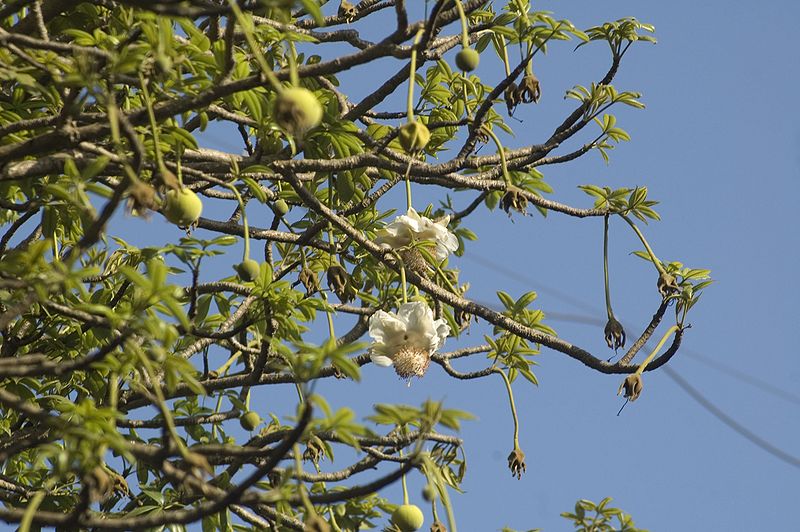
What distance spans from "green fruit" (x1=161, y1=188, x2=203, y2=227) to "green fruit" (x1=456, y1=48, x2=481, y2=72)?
0.66 meters

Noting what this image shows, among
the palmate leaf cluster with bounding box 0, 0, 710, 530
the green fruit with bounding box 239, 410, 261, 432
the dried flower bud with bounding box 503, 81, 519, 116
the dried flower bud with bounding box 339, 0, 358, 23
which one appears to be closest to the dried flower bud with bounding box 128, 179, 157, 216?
the palmate leaf cluster with bounding box 0, 0, 710, 530

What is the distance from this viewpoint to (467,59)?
96.8 inches

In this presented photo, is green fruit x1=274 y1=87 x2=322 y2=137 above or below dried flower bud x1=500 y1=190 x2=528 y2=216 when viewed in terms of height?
below

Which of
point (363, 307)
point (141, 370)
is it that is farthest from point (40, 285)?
point (363, 307)

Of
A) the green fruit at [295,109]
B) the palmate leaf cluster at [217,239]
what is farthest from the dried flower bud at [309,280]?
the green fruit at [295,109]

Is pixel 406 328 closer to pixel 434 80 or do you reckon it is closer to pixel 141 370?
pixel 141 370

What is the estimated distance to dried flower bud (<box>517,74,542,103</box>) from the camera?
2967mm

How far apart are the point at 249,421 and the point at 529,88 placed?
52.3 inches

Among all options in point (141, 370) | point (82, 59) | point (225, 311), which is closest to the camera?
point (82, 59)

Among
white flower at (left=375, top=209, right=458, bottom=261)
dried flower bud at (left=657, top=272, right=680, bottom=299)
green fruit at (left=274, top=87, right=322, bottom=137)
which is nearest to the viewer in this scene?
green fruit at (left=274, top=87, right=322, bottom=137)

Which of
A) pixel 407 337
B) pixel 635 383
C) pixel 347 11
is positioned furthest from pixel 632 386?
pixel 347 11

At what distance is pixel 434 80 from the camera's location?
3.59 metres

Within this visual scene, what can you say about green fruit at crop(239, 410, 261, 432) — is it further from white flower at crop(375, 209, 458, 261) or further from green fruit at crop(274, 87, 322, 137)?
green fruit at crop(274, 87, 322, 137)

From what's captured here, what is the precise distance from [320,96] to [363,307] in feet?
3.04
